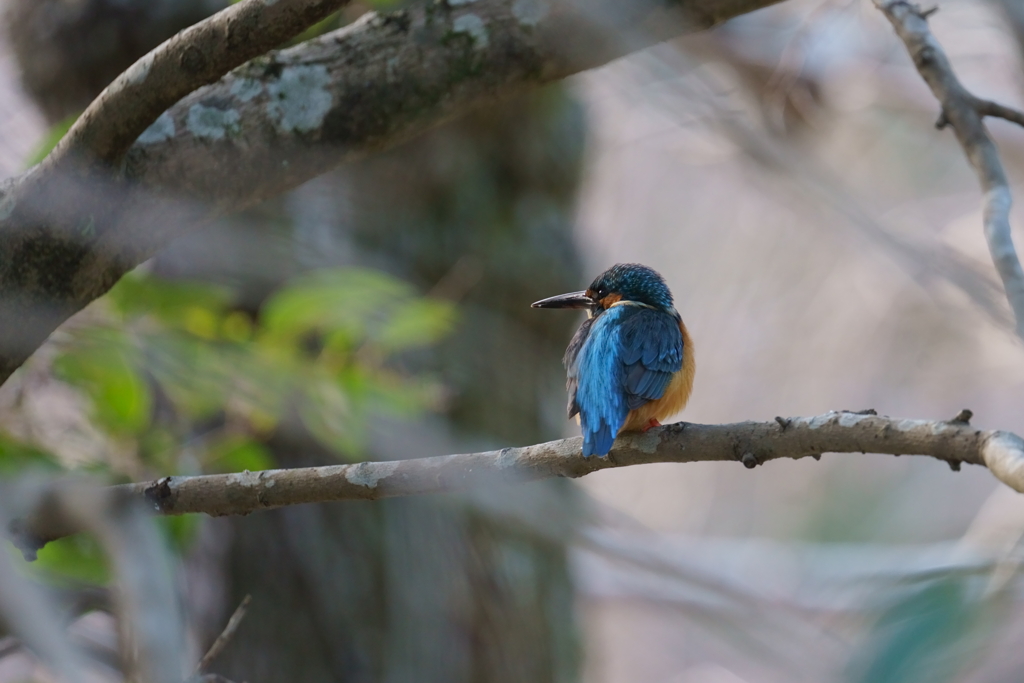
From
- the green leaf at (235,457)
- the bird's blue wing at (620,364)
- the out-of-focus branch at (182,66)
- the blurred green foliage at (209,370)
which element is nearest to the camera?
the out-of-focus branch at (182,66)

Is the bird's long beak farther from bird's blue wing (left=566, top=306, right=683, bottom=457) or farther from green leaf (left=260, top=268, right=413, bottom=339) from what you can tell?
green leaf (left=260, top=268, right=413, bottom=339)

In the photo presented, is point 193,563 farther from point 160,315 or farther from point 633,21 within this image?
point 633,21

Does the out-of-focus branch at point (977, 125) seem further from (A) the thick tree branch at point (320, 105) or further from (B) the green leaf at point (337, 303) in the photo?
(B) the green leaf at point (337, 303)

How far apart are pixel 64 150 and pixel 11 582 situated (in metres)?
0.76

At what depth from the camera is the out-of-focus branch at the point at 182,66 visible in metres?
1.47

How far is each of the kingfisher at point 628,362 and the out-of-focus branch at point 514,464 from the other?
12 centimetres

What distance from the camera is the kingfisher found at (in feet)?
6.33

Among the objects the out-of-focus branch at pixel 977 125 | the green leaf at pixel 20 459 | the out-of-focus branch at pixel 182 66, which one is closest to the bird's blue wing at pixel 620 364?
the out-of-focus branch at pixel 977 125

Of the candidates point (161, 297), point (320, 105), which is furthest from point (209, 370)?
point (320, 105)

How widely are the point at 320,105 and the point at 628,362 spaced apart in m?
0.87

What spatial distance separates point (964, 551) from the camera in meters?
4.57

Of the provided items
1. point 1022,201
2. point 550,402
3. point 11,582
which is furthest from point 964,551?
point 11,582

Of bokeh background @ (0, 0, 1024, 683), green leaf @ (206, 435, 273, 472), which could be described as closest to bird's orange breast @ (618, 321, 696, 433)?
bokeh background @ (0, 0, 1024, 683)

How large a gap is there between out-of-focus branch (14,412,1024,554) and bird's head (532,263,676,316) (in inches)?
30.7
